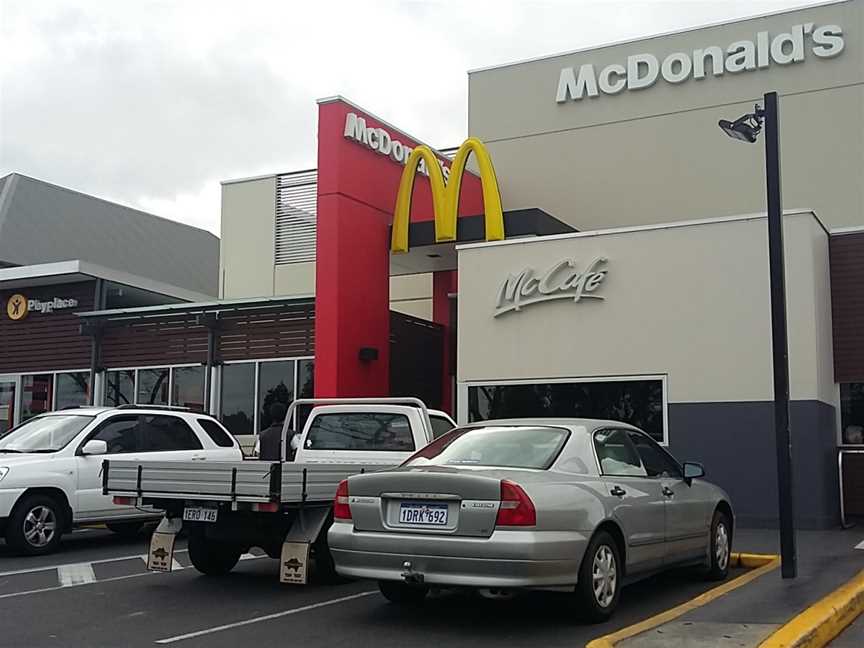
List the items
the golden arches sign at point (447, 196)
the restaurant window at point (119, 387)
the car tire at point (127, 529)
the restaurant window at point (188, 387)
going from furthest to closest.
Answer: the restaurant window at point (119, 387) < the restaurant window at point (188, 387) < the golden arches sign at point (447, 196) < the car tire at point (127, 529)

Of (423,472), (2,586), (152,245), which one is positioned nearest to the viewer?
(423,472)

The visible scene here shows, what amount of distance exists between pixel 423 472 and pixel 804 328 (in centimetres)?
823

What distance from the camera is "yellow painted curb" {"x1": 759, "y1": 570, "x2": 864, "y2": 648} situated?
6.27 m

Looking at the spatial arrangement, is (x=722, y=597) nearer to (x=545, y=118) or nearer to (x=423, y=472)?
(x=423, y=472)

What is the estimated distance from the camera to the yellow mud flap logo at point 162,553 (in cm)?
919

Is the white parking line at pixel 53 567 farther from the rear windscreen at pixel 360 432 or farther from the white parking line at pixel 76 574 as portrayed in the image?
the rear windscreen at pixel 360 432

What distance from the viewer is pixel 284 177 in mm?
26344

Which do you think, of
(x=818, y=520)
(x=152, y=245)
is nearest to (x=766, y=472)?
(x=818, y=520)

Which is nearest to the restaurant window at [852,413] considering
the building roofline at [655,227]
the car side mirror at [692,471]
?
the building roofline at [655,227]

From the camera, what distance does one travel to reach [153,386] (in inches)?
848

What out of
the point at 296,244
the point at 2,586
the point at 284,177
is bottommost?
the point at 2,586

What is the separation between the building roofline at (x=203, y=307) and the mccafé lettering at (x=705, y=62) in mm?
7663

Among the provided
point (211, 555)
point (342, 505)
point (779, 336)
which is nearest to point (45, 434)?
point (211, 555)

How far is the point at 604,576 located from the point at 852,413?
30.1 ft
